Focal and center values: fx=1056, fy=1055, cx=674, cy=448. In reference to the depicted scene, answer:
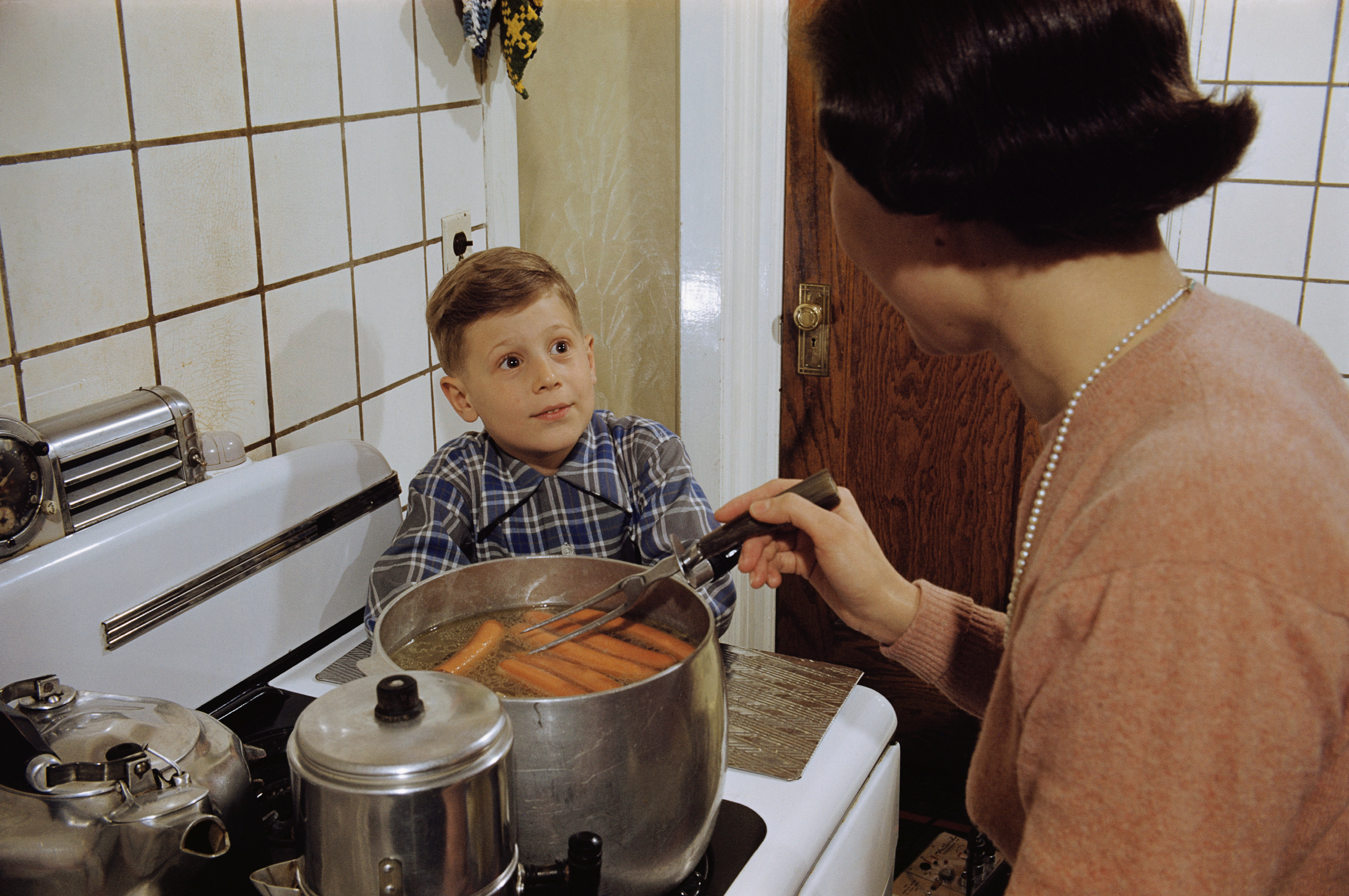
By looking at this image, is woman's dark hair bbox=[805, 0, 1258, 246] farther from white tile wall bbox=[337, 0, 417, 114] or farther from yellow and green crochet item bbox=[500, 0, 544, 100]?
yellow and green crochet item bbox=[500, 0, 544, 100]

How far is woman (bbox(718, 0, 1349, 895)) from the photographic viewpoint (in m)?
0.50

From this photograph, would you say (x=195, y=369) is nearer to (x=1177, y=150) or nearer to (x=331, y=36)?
(x=331, y=36)

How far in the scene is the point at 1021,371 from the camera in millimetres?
731

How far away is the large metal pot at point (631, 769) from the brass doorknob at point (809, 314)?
137 cm

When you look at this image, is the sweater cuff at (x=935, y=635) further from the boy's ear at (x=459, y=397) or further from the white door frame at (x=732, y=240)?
the white door frame at (x=732, y=240)

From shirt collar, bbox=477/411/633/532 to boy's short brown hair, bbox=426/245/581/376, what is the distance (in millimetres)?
128

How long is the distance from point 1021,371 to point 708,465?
137 centimetres

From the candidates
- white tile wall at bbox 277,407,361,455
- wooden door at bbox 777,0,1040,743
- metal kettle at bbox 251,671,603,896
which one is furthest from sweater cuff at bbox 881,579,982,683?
wooden door at bbox 777,0,1040,743

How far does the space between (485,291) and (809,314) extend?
39.8 inches

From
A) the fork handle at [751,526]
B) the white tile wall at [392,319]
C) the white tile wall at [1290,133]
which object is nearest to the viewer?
the fork handle at [751,526]

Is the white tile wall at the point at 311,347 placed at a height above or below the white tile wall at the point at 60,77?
below

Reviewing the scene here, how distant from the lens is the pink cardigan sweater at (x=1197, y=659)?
19.5 inches

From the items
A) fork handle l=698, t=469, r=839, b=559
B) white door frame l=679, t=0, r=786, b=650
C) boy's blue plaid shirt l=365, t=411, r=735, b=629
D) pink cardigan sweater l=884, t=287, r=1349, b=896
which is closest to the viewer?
pink cardigan sweater l=884, t=287, r=1349, b=896

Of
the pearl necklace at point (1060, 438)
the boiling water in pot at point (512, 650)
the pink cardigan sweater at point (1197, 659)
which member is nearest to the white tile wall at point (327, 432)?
the boiling water in pot at point (512, 650)
